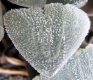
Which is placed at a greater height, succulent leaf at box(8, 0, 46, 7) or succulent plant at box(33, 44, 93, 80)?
succulent leaf at box(8, 0, 46, 7)

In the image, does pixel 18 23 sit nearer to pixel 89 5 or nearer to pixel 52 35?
pixel 52 35

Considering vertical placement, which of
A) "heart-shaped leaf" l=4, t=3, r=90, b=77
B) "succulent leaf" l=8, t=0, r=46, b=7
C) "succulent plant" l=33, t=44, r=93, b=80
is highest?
"succulent leaf" l=8, t=0, r=46, b=7

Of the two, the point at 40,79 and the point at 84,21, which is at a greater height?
the point at 84,21

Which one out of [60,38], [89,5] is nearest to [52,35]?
[60,38]

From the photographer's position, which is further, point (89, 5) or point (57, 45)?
point (89, 5)
